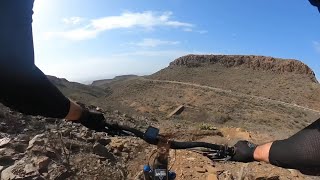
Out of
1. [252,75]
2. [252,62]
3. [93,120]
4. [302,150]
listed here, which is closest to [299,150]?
[302,150]

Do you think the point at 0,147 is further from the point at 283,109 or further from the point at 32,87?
the point at 283,109

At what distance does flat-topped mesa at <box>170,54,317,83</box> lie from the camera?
73938 millimetres

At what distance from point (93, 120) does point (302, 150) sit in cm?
102

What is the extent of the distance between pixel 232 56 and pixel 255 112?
35628mm

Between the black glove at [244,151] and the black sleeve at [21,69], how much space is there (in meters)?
0.86

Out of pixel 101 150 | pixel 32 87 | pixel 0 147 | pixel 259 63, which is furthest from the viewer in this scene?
pixel 259 63

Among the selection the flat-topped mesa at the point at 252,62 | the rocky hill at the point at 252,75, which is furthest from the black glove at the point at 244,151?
the flat-topped mesa at the point at 252,62

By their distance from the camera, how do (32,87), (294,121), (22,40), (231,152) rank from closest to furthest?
(22,40), (32,87), (231,152), (294,121)

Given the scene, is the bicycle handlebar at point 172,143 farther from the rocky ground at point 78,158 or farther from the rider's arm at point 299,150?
the rocky ground at point 78,158

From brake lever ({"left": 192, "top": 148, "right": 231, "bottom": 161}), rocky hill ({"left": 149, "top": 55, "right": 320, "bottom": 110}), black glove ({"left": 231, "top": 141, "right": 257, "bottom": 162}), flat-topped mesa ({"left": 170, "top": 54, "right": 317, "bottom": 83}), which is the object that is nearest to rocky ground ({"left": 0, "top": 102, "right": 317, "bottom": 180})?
brake lever ({"left": 192, "top": 148, "right": 231, "bottom": 161})

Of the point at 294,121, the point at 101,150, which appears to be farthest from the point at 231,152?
the point at 294,121

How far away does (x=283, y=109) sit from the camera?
4909 cm

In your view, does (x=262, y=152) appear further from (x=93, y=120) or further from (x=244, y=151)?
(x=93, y=120)

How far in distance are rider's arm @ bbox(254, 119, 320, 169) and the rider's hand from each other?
0.83 m
